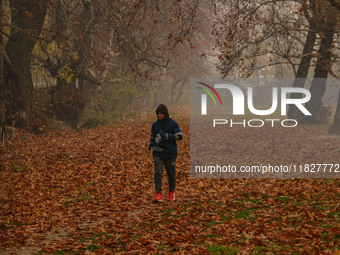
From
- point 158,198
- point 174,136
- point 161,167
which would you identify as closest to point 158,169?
point 161,167

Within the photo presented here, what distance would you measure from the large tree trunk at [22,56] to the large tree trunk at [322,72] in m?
14.5

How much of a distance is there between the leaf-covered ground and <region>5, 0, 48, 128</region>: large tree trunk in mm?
6570

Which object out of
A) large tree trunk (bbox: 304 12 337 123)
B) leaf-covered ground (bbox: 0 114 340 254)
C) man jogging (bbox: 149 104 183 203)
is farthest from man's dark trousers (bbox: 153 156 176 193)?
large tree trunk (bbox: 304 12 337 123)

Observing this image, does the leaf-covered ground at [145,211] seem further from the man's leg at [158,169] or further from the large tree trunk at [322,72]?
the large tree trunk at [322,72]

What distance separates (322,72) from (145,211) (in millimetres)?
18065

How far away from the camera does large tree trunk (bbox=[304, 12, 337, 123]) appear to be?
23487 millimetres

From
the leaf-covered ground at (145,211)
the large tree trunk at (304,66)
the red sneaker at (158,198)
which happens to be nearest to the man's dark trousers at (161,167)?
the red sneaker at (158,198)

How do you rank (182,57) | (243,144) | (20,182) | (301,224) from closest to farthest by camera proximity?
1. (301,224)
2. (20,182)
3. (243,144)
4. (182,57)

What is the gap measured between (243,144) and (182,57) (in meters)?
27.3

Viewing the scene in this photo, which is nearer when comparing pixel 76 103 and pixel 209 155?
A: pixel 209 155

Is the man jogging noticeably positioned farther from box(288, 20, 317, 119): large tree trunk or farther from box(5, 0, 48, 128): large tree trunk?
box(288, 20, 317, 119): large tree trunk

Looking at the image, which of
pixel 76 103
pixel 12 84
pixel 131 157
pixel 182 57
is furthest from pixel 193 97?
pixel 131 157

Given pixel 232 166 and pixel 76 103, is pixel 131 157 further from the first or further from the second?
pixel 76 103

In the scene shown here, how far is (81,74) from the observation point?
29766mm
